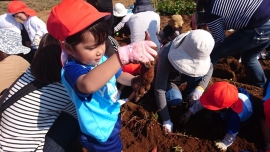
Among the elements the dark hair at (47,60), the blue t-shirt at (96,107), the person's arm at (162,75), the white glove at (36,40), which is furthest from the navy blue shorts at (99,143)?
the white glove at (36,40)

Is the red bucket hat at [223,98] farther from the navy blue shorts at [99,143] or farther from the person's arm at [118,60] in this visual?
the person's arm at [118,60]

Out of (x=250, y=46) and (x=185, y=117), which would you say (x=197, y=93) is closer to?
(x=185, y=117)

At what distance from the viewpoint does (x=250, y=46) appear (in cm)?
286

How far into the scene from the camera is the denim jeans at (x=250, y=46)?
2.75 metres

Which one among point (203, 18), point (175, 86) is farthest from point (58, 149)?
point (203, 18)

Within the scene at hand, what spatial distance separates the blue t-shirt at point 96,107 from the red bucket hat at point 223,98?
3.05 ft

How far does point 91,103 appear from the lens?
171 cm

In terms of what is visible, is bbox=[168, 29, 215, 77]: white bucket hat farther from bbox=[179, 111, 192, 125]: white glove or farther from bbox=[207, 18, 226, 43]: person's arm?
bbox=[179, 111, 192, 125]: white glove

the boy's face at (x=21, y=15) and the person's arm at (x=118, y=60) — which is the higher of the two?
the person's arm at (x=118, y=60)

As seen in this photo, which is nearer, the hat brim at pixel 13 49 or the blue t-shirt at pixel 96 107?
the blue t-shirt at pixel 96 107

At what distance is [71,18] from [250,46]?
2.15 m

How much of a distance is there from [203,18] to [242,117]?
3.39 ft

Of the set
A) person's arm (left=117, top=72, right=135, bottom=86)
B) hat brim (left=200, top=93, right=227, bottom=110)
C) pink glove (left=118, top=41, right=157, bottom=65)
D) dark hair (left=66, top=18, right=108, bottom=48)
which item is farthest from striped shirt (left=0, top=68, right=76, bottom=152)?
hat brim (left=200, top=93, right=227, bottom=110)

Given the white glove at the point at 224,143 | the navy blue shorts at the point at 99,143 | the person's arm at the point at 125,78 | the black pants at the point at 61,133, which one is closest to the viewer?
the person's arm at the point at 125,78
